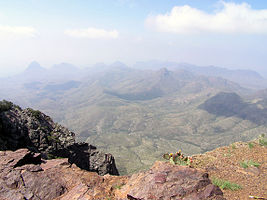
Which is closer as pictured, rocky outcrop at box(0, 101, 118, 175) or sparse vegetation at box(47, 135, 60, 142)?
rocky outcrop at box(0, 101, 118, 175)

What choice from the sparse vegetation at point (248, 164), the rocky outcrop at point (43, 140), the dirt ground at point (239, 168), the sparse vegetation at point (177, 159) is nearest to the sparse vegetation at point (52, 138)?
the rocky outcrop at point (43, 140)

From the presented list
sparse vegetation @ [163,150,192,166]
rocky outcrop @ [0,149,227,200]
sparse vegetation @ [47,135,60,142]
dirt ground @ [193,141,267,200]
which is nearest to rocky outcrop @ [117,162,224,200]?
rocky outcrop @ [0,149,227,200]

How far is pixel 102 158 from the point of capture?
34656 mm

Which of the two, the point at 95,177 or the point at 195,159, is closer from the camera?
the point at 95,177

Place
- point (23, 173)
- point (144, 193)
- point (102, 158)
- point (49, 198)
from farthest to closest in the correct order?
1. point (102, 158)
2. point (23, 173)
3. point (49, 198)
4. point (144, 193)

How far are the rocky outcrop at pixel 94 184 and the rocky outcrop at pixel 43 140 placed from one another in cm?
1186

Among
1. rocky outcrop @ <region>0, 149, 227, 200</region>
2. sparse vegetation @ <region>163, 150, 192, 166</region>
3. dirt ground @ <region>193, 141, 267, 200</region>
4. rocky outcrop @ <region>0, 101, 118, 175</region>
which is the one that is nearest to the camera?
rocky outcrop @ <region>0, 149, 227, 200</region>

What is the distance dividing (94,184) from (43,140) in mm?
20493

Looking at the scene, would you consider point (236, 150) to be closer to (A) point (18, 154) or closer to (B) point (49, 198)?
(B) point (49, 198)

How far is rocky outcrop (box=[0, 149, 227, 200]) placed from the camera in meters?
10.4

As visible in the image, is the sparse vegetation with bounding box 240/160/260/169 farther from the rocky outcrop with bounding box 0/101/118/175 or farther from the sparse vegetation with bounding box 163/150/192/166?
the rocky outcrop with bounding box 0/101/118/175

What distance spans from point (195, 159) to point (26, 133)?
26629 millimetres

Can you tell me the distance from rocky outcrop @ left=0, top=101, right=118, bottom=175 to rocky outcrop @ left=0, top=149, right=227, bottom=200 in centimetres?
1186

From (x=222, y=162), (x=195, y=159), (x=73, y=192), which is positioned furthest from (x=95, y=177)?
(x=222, y=162)
